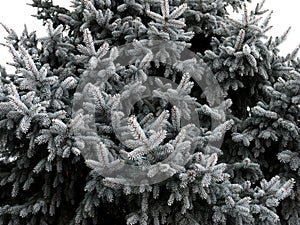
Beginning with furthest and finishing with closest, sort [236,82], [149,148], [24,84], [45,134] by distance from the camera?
[236,82] → [24,84] → [45,134] → [149,148]

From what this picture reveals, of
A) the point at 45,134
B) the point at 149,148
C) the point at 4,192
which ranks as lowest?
the point at 4,192

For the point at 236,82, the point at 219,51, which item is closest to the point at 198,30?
the point at 219,51

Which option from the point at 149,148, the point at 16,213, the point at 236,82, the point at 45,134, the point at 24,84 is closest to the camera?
the point at 149,148

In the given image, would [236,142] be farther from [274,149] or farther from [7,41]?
[7,41]

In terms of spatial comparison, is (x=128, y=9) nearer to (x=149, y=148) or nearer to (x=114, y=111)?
(x=114, y=111)

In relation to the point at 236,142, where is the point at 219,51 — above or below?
above

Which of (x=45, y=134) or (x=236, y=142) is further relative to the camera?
(x=236, y=142)
